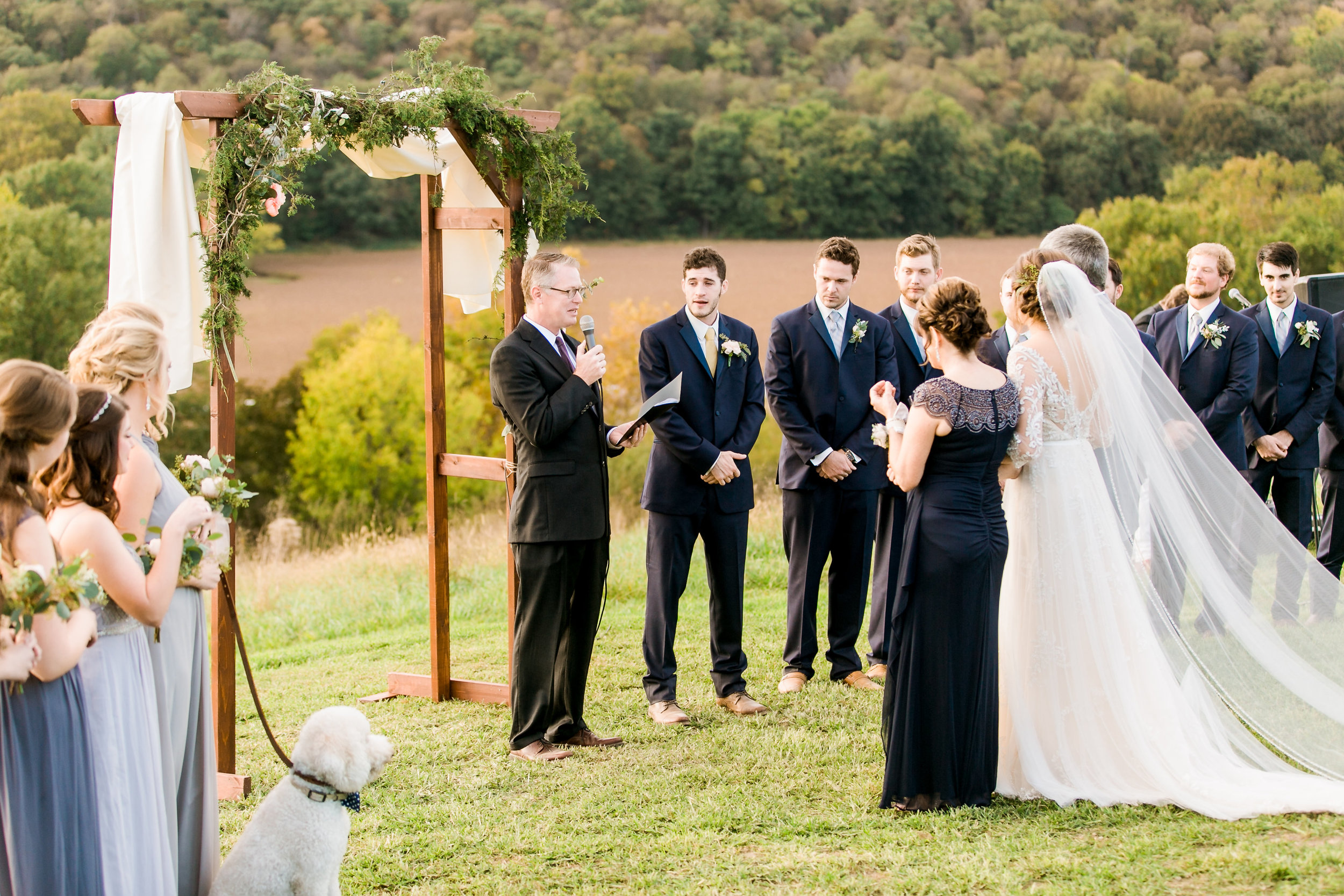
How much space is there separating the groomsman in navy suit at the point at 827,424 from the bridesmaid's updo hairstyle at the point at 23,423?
3.77 m

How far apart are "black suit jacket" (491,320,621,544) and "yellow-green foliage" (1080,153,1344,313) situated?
3970cm

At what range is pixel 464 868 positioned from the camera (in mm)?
3939

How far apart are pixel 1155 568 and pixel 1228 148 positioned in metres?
47.6

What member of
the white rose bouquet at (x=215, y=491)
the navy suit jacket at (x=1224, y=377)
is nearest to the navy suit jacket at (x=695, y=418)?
the white rose bouquet at (x=215, y=491)

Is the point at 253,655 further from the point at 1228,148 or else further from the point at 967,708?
the point at 1228,148

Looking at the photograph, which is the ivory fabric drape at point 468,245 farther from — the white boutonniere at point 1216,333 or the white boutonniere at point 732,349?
the white boutonniere at point 1216,333

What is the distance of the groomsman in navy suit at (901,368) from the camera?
6.10 meters

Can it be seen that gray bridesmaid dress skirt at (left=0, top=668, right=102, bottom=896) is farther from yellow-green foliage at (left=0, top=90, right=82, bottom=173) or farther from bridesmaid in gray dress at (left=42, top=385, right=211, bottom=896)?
yellow-green foliage at (left=0, top=90, right=82, bottom=173)

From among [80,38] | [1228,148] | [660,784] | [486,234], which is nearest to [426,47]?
[486,234]

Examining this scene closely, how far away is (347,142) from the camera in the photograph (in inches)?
208

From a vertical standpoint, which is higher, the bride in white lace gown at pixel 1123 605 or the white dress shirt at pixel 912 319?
the white dress shirt at pixel 912 319

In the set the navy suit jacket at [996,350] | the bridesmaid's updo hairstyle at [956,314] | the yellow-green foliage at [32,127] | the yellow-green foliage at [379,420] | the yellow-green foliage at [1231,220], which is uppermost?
the yellow-green foliage at [32,127]

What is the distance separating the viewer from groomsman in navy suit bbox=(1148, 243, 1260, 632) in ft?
22.3

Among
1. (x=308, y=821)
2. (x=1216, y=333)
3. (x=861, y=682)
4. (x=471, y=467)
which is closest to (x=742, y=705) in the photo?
(x=861, y=682)
